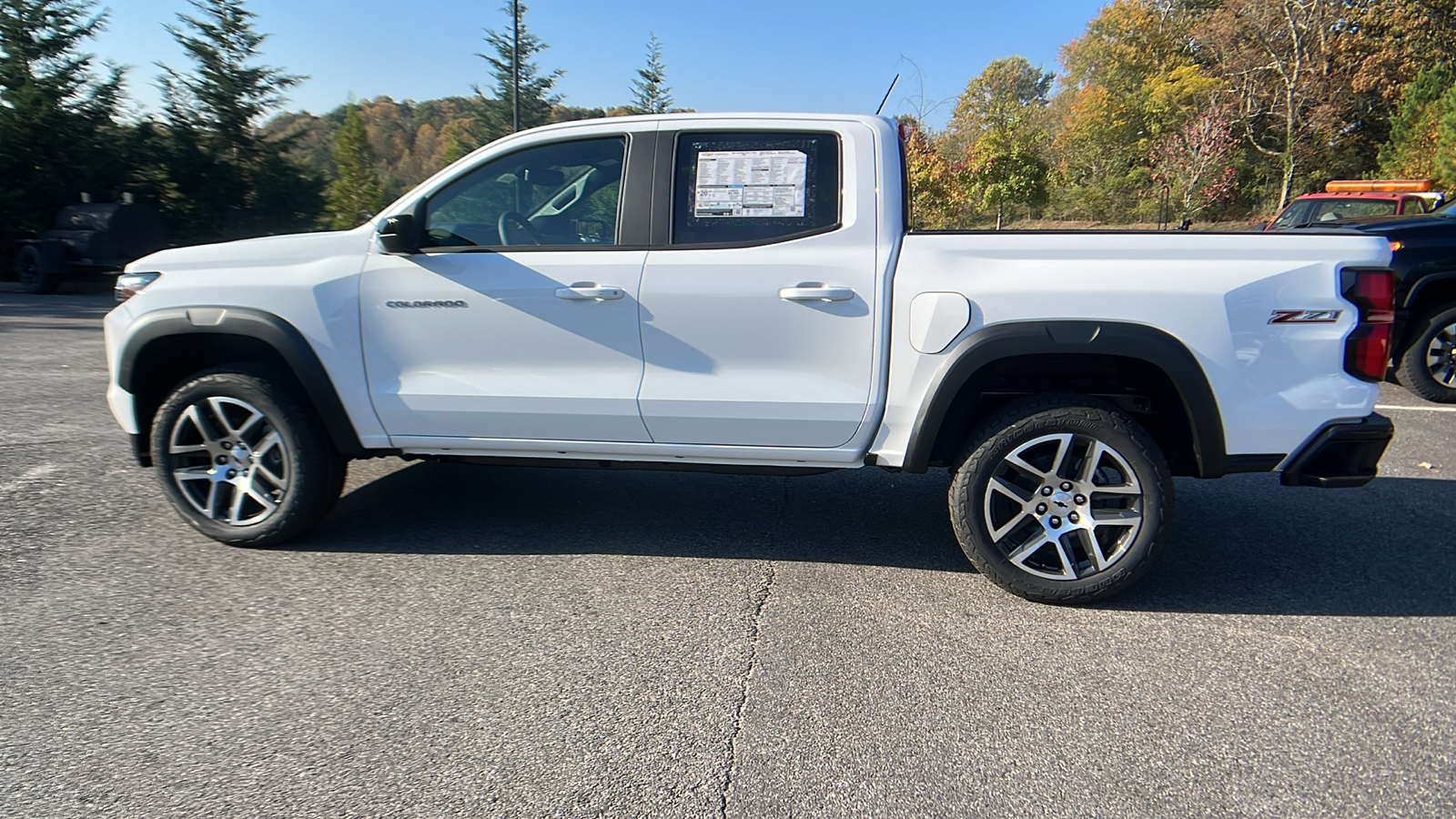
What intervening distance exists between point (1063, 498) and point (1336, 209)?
437 inches

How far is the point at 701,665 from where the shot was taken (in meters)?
3.01

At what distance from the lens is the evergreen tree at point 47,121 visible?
19.1m

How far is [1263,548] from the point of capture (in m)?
4.18

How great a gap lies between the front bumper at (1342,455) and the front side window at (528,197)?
2969 mm

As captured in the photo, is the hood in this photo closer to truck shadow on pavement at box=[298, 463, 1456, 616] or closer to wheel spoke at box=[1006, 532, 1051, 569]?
truck shadow on pavement at box=[298, 463, 1456, 616]

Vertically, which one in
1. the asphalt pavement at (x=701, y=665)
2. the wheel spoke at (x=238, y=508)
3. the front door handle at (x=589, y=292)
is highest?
the front door handle at (x=589, y=292)

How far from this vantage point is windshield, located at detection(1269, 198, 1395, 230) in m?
11.6

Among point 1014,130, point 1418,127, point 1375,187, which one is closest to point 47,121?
point 1375,187

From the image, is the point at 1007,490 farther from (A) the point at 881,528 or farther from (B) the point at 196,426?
(B) the point at 196,426

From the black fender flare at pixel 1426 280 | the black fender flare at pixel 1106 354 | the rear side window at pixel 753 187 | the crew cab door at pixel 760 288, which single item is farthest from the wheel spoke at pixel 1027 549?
the black fender flare at pixel 1426 280

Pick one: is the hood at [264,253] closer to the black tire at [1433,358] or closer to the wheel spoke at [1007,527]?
the wheel spoke at [1007,527]

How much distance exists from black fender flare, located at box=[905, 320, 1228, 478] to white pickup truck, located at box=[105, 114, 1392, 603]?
0.01 meters

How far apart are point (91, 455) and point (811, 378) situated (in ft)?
15.6

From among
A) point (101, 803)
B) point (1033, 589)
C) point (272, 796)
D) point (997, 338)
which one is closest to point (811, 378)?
point (997, 338)
